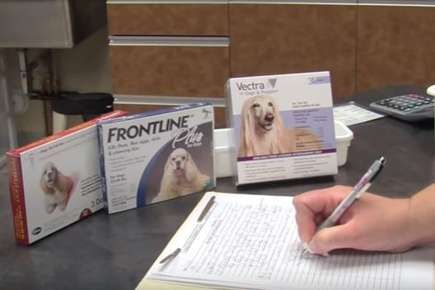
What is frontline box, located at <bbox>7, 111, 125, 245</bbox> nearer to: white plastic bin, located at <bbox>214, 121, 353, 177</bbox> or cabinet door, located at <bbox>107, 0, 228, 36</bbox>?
white plastic bin, located at <bbox>214, 121, 353, 177</bbox>

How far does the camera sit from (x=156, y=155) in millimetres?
1040

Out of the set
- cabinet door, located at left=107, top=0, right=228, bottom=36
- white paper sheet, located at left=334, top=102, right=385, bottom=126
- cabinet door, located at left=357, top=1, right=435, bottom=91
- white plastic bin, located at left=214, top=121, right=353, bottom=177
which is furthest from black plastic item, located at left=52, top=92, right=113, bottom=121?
white plastic bin, located at left=214, top=121, right=353, bottom=177

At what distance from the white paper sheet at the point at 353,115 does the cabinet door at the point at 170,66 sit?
4.39 feet

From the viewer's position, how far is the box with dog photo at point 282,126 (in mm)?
1094

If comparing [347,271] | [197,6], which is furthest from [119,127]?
[197,6]

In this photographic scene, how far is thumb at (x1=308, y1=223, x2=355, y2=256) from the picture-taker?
0.84 m

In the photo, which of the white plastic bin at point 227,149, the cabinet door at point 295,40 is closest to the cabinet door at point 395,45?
the cabinet door at point 295,40

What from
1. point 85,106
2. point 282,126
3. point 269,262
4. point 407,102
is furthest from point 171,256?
point 85,106

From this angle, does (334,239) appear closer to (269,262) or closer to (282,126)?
(269,262)

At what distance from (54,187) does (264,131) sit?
350 millimetres

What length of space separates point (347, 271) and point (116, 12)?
227 centimetres

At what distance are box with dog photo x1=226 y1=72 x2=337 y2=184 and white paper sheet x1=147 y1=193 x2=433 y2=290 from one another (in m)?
0.15

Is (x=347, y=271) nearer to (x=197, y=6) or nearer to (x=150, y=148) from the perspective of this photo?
(x=150, y=148)

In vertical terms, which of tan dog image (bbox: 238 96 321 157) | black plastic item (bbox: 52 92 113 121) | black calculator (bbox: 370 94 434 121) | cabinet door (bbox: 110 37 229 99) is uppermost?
tan dog image (bbox: 238 96 321 157)
